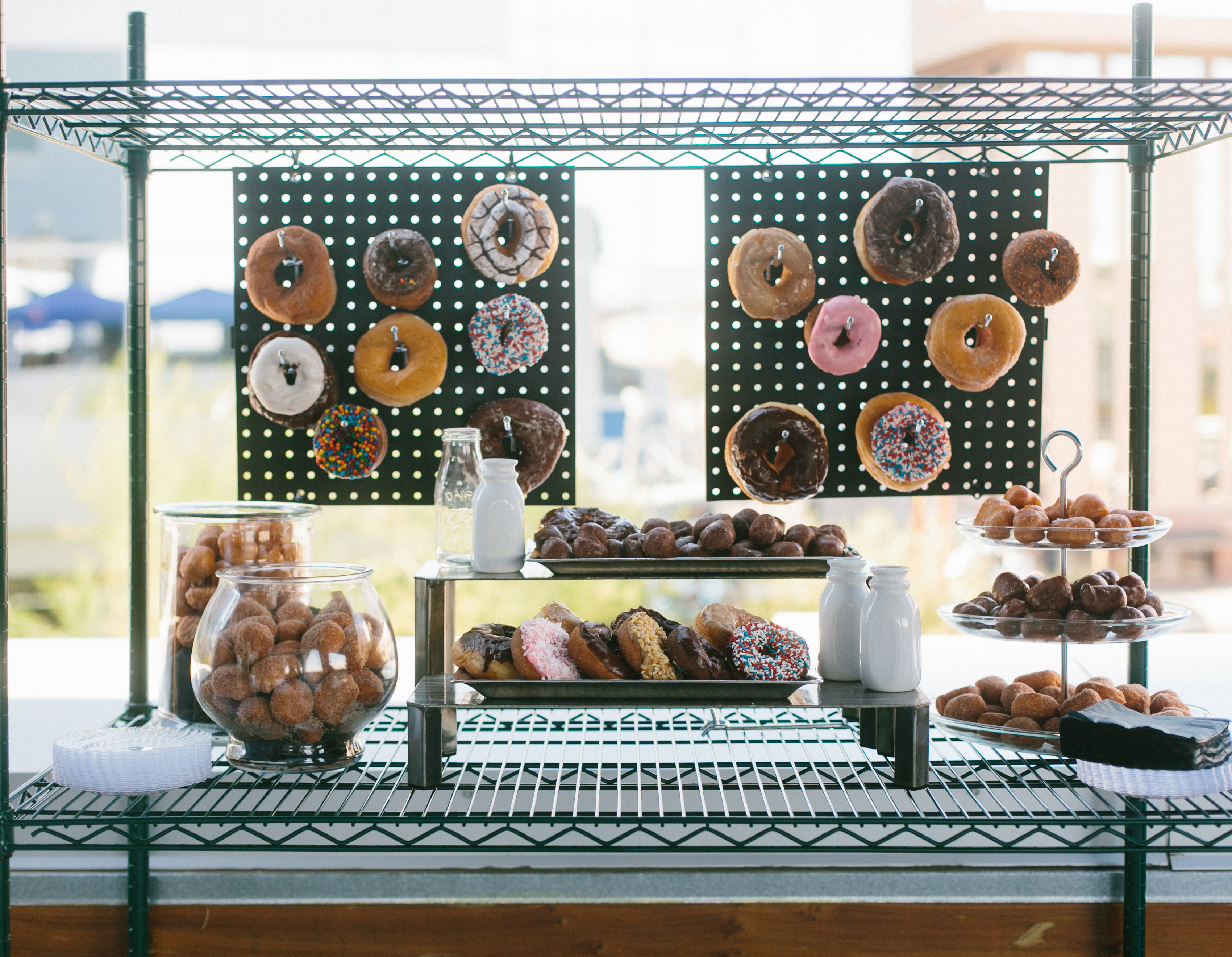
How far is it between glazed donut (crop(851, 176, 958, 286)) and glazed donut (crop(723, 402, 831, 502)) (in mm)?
350

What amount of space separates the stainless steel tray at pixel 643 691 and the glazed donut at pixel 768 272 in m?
0.79

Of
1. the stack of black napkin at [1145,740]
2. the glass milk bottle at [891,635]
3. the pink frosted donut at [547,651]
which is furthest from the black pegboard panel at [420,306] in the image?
the stack of black napkin at [1145,740]

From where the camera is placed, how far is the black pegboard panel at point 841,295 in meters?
2.09

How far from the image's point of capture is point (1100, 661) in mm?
2484

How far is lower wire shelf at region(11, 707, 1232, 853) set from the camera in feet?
4.71

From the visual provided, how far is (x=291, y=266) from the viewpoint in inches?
80.6

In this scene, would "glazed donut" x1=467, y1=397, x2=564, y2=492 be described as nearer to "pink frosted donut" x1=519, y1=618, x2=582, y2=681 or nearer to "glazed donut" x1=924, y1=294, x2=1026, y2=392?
"pink frosted donut" x1=519, y1=618, x2=582, y2=681

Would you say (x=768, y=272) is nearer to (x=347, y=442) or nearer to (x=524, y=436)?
(x=524, y=436)

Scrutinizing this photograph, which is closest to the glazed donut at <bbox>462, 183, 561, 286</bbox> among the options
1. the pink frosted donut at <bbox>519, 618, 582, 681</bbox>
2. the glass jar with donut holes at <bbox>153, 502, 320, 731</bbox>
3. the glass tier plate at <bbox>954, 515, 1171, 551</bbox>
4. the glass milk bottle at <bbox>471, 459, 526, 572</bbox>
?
the glass milk bottle at <bbox>471, 459, 526, 572</bbox>

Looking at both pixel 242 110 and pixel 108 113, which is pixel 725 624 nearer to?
pixel 242 110

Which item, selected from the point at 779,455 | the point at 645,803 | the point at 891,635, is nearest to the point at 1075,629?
the point at 891,635

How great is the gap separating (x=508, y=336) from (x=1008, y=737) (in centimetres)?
117

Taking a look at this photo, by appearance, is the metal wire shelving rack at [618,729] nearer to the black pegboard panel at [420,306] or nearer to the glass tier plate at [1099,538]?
the black pegboard panel at [420,306]

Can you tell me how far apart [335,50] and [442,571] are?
16.8 feet
